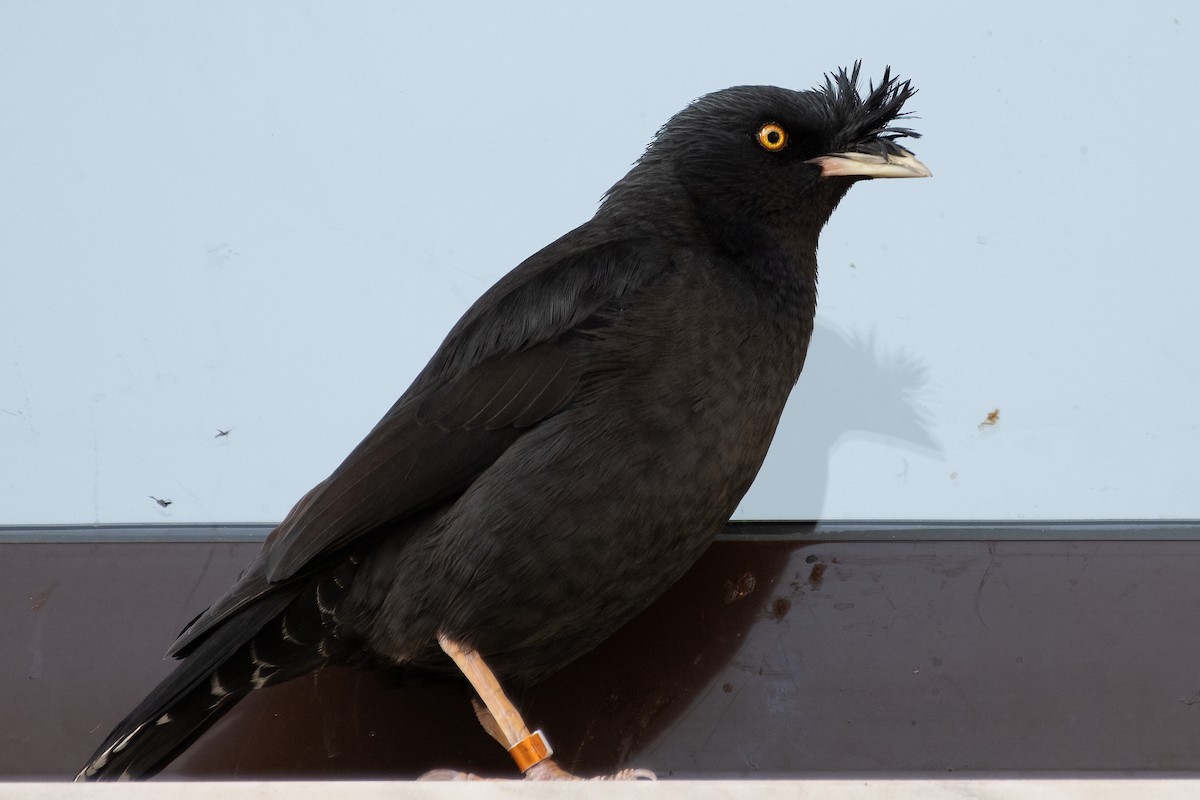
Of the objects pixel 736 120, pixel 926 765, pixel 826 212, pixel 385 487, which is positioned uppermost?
pixel 736 120

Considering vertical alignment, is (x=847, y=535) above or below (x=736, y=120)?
below

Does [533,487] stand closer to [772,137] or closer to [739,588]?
[739,588]

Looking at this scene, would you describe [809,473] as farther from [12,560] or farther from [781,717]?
[12,560]

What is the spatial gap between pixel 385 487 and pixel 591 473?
391 millimetres

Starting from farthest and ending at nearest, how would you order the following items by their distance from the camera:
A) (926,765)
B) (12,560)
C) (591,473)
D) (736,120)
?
1. (12,560)
2. (736,120)
3. (926,765)
4. (591,473)

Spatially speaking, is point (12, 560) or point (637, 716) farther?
point (12, 560)

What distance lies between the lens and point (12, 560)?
2.96 meters

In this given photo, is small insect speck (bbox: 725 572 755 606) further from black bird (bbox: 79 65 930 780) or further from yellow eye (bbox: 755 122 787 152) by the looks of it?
yellow eye (bbox: 755 122 787 152)

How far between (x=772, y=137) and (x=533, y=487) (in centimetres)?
93

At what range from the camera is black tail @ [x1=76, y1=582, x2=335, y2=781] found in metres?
2.43

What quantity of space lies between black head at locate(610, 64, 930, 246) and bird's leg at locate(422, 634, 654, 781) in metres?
1.00

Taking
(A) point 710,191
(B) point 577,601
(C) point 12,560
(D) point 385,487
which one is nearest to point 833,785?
(B) point 577,601

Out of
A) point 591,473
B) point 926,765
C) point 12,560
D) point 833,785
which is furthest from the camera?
point 12,560

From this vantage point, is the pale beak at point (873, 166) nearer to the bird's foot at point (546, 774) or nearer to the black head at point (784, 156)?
the black head at point (784, 156)
